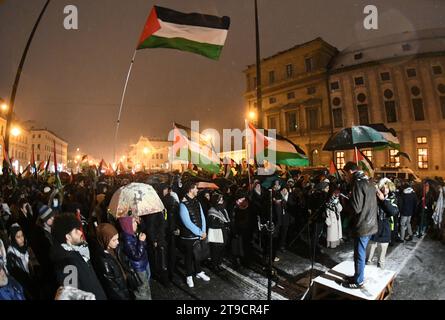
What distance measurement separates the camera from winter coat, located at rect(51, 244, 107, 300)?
283 centimetres

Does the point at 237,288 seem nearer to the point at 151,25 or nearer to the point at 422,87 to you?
the point at 151,25

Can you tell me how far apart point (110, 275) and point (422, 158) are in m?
36.8

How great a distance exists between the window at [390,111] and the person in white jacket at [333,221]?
3188cm

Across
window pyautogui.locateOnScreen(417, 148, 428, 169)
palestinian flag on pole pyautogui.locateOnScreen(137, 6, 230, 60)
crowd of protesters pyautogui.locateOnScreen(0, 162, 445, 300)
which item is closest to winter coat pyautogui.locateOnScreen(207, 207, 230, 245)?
crowd of protesters pyautogui.locateOnScreen(0, 162, 445, 300)

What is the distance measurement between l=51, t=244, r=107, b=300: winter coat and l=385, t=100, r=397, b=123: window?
3850 centimetres

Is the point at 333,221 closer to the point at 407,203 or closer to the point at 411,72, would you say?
the point at 407,203

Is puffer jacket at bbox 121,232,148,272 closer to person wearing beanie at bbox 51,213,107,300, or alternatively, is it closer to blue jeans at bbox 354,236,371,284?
person wearing beanie at bbox 51,213,107,300

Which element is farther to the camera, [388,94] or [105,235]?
[388,94]

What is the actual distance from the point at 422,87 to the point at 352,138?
30601mm

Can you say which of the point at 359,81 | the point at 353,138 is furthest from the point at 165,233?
the point at 359,81

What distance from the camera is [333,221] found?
305 inches

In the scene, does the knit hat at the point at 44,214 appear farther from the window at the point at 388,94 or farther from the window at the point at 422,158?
the window at the point at 388,94

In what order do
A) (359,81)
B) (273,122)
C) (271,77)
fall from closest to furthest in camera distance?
1. (359,81)
2. (273,122)
3. (271,77)

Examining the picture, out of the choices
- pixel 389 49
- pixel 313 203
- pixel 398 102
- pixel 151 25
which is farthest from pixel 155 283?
pixel 389 49
